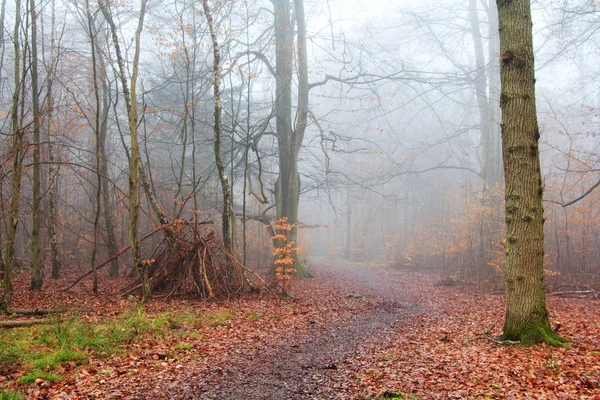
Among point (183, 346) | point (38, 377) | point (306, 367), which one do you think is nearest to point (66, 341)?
point (38, 377)

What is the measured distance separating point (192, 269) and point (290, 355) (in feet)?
18.1

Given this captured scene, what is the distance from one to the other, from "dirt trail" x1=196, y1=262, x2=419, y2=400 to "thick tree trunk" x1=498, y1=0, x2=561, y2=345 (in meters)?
2.19

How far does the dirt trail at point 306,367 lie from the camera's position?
4641mm

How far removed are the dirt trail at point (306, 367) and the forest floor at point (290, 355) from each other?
0.05 ft

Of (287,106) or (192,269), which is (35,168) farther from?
(287,106)

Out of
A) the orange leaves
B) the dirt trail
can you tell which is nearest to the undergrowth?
the dirt trail

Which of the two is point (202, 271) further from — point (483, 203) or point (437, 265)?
→ point (437, 265)

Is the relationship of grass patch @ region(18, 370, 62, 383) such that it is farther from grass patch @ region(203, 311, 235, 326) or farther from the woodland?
grass patch @ region(203, 311, 235, 326)

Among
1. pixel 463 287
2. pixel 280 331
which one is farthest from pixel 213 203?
pixel 280 331

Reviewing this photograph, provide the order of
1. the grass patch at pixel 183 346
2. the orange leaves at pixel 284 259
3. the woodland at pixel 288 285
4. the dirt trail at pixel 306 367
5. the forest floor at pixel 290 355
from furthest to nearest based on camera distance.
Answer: the orange leaves at pixel 284 259, the grass patch at pixel 183 346, the woodland at pixel 288 285, the dirt trail at pixel 306 367, the forest floor at pixel 290 355

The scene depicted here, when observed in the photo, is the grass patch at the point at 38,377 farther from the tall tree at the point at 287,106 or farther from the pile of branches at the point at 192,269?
the tall tree at the point at 287,106

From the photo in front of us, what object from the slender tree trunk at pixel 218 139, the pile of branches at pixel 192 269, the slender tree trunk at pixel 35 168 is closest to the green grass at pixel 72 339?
the pile of branches at pixel 192 269

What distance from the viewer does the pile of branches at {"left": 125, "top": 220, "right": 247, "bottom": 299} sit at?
10805mm

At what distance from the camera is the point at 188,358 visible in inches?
230
